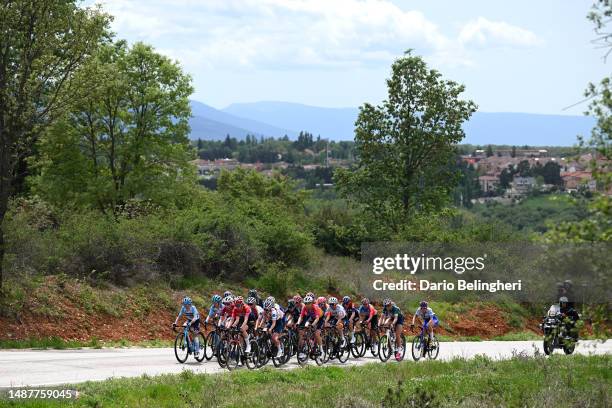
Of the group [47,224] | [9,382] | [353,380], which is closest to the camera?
[9,382]

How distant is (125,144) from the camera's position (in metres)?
44.2

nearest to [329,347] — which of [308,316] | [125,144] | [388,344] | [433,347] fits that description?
[308,316]

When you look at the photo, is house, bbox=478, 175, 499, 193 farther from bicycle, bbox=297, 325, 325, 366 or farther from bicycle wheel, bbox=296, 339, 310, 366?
bicycle wheel, bbox=296, 339, 310, 366

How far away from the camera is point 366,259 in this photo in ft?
152

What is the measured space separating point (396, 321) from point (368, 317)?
916mm

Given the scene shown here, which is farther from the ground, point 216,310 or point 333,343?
point 216,310

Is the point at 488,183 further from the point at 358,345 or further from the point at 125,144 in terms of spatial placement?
the point at 358,345

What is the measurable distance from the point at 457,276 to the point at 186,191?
1492cm

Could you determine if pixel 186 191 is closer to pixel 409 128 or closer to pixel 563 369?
pixel 409 128

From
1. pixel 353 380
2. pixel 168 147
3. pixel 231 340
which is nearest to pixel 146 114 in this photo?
pixel 168 147

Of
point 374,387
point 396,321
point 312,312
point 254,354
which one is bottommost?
point 254,354

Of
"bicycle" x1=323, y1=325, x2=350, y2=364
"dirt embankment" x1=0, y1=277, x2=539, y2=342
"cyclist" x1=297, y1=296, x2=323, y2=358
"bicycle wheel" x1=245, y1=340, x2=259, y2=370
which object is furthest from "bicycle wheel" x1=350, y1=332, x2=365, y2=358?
"dirt embankment" x1=0, y1=277, x2=539, y2=342

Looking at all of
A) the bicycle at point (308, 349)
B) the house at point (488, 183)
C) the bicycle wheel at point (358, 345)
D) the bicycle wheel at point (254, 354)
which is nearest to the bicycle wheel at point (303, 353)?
the bicycle at point (308, 349)

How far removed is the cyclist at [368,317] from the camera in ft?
82.4
